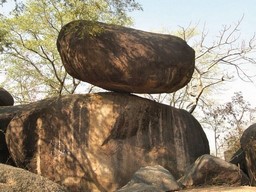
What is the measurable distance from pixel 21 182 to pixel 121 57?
7.24m

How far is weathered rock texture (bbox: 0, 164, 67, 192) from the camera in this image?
3.38 meters

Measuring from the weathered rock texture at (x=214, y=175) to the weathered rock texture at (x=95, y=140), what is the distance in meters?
2.16

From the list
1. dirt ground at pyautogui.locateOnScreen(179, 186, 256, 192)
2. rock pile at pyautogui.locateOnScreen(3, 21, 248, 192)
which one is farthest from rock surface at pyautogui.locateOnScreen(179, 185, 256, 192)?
rock pile at pyautogui.locateOnScreen(3, 21, 248, 192)

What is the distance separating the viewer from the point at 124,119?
10.7 metres

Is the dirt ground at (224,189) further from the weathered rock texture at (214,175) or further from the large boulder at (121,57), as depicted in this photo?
the large boulder at (121,57)

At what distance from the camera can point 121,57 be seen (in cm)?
1041

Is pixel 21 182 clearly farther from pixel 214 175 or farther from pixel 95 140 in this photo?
pixel 95 140

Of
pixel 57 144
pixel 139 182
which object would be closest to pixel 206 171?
pixel 139 182

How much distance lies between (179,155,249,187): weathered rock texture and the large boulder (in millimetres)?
3182

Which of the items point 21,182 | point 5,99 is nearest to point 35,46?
point 5,99

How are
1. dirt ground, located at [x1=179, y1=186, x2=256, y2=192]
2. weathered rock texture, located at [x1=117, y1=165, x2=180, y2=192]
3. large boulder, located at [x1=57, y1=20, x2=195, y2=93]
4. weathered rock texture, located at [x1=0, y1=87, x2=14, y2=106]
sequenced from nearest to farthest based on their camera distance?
1. dirt ground, located at [x1=179, y1=186, x2=256, y2=192]
2. weathered rock texture, located at [x1=117, y1=165, x2=180, y2=192]
3. large boulder, located at [x1=57, y1=20, x2=195, y2=93]
4. weathered rock texture, located at [x1=0, y1=87, x2=14, y2=106]

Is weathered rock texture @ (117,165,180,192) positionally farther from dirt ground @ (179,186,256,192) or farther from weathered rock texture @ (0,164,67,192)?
weathered rock texture @ (0,164,67,192)

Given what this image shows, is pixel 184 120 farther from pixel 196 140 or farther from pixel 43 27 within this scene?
pixel 43 27

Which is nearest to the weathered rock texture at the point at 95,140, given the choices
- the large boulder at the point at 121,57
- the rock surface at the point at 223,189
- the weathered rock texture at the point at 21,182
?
the large boulder at the point at 121,57
